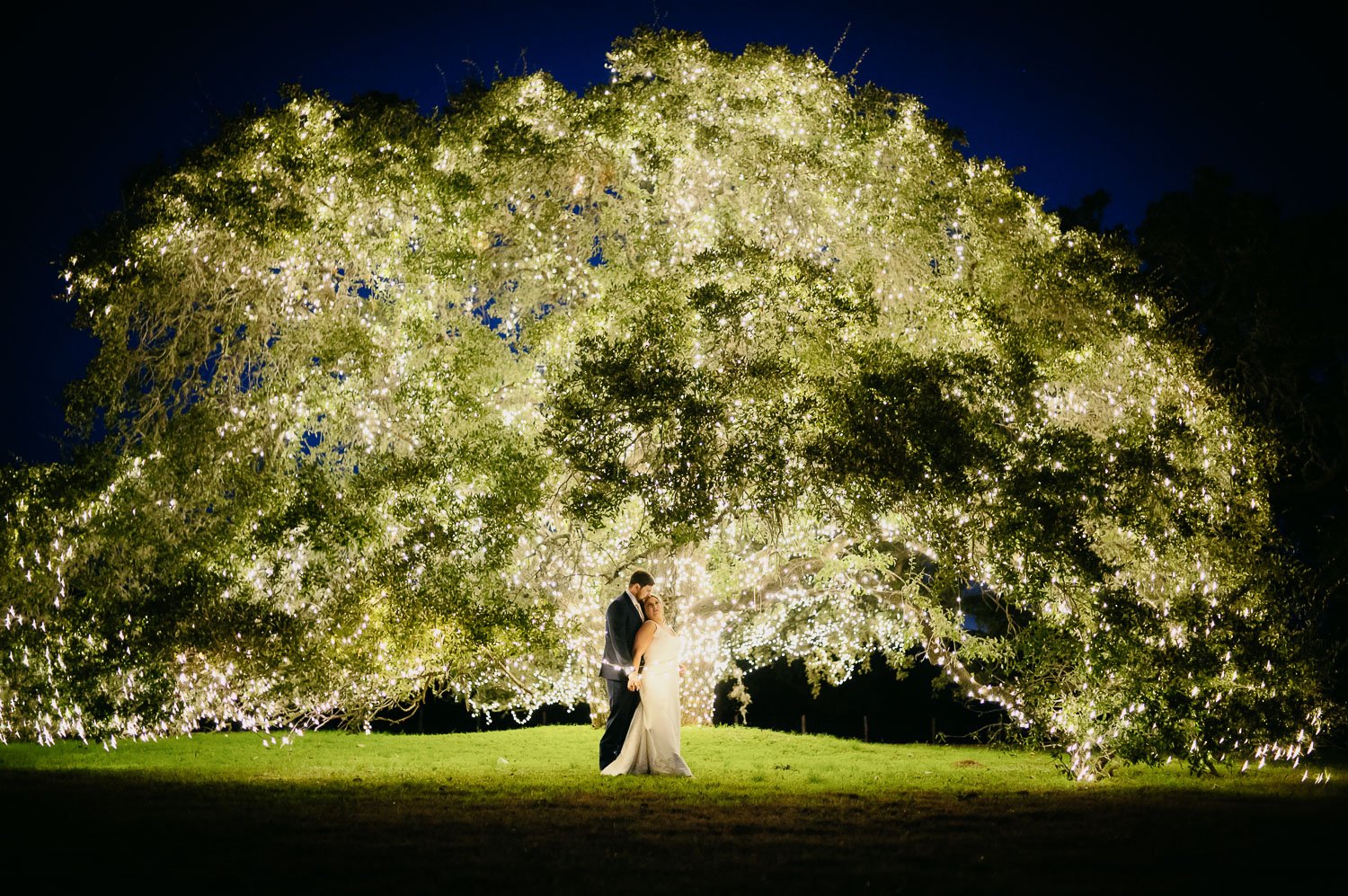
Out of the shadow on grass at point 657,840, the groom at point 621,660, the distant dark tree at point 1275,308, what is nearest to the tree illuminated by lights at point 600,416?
the groom at point 621,660

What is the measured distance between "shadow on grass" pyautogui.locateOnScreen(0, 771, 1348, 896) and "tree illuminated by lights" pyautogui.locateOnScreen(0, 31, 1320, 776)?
3511 mm

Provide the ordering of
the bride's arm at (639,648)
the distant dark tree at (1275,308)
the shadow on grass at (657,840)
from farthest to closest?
the distant dark tree at (1275,308) < the bride's arm at (639,648) < the shadow on grass at (657,840)

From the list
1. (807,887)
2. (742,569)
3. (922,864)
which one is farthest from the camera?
(742,569)

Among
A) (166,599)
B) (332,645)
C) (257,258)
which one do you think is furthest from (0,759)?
(257,258)

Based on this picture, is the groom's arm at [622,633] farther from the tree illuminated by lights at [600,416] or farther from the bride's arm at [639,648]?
the tree illuminated by lights at [600,416]

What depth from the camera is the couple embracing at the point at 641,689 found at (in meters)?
11.5

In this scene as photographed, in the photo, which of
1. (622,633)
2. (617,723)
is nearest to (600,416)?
(622,633)

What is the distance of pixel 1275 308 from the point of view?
72.2 feet

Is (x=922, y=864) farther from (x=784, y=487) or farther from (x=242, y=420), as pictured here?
(x=242, y=420)

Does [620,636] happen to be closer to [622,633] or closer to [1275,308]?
[622,633]

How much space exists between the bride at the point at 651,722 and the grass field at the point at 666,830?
2.06 feet

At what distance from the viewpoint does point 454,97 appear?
15.6 meters

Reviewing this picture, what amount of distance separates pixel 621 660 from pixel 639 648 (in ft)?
0.98

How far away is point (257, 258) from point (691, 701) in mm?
11221
